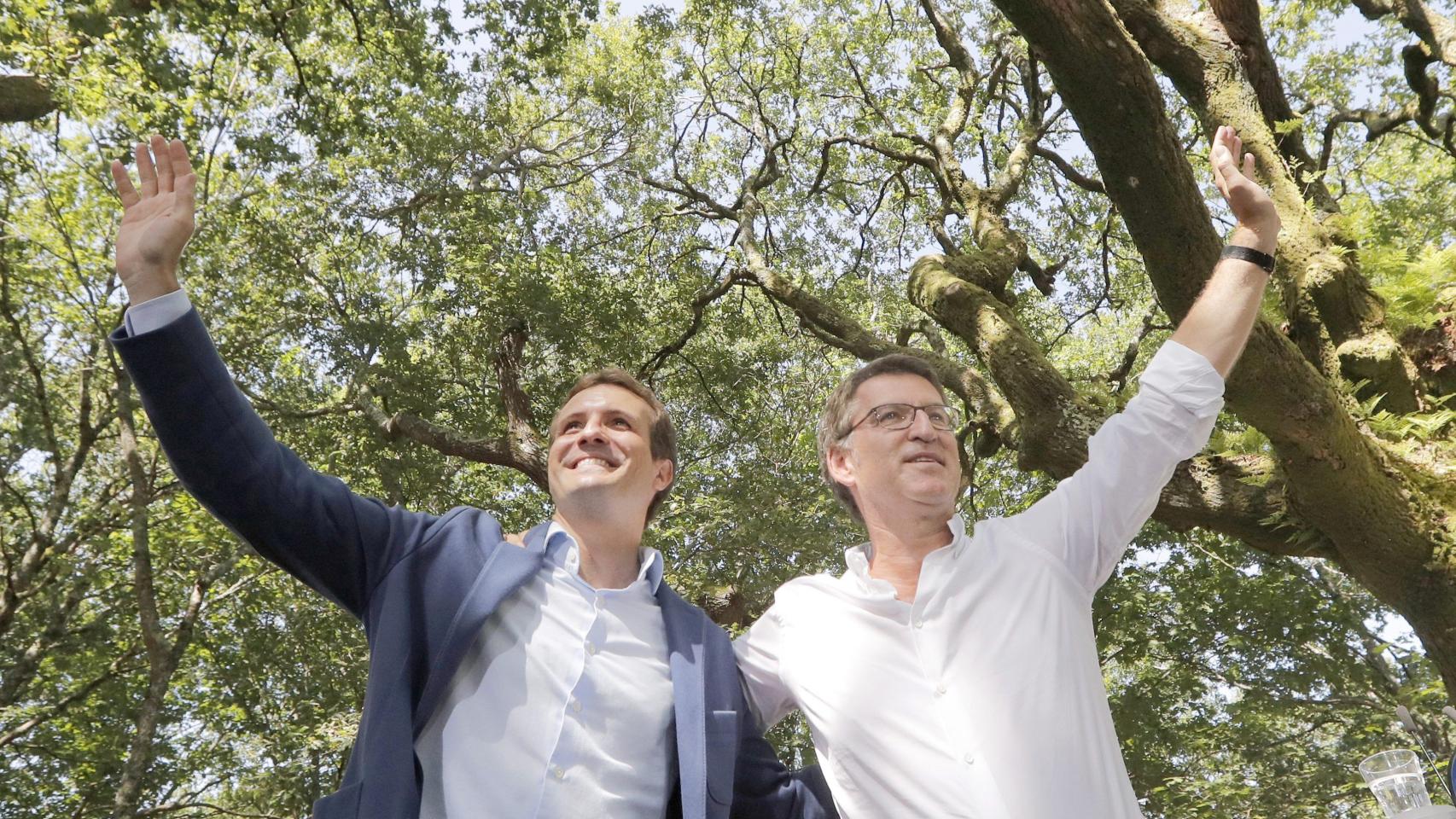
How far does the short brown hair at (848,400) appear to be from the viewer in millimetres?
2537

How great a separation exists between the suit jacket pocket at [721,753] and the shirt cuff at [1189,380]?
1160 millimetres

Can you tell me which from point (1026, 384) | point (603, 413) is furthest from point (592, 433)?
point (1026, 384)

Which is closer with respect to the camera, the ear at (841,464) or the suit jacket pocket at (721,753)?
the suit jacket pocket at (721,753)

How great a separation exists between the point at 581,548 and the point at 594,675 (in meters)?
0.43

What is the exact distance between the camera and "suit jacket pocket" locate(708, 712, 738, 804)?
6.48ft

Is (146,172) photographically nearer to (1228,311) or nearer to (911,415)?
(911,415)

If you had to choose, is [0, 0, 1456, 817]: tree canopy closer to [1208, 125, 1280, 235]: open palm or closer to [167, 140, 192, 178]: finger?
[1208, 125, 1280, 235]: open palm

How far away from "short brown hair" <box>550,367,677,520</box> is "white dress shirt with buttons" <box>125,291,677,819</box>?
0.56 m

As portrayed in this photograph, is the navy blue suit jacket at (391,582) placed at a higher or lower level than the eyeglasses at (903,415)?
lower

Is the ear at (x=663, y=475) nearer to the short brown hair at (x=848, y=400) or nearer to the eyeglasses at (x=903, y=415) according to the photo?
the short brown hair at (x=848, y=400)

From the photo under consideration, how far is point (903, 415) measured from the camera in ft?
7.96

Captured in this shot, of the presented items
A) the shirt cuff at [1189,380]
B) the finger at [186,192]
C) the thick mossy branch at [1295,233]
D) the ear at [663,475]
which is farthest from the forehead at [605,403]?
the thick mossy branch at [1295,233]

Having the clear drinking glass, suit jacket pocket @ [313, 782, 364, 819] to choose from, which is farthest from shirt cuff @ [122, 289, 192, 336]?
the clear drinking glass

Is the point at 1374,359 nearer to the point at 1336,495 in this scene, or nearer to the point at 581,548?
the point at 1336,495
